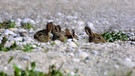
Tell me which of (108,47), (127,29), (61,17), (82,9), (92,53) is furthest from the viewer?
(82,9)

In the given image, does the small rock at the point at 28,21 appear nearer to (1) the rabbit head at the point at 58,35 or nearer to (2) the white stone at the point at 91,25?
(2) the white stone at the point at 91,25

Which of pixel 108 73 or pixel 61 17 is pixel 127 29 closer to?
pixel 61 17

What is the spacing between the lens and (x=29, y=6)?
10133mm

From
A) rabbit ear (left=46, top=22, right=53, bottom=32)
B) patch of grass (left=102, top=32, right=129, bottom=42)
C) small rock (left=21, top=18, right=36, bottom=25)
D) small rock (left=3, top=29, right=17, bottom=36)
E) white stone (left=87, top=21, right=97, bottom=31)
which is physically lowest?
white stone (left=87, top=21, right=97, bottom=31)

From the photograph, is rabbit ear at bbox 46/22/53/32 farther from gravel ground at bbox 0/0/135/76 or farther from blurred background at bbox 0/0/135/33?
blurred background at bbox 0/0/135/33

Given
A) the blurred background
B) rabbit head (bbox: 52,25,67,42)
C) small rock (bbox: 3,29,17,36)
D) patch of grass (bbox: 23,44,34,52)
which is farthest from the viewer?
the blurred background

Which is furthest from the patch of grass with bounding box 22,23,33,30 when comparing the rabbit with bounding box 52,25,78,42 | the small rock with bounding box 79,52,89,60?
the small rock with bounding box 79,52,89,60

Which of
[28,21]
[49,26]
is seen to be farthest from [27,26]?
[49,26]

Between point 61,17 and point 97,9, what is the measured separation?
101 centimetres

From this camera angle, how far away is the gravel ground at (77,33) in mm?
4438

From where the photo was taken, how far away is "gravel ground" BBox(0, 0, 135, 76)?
4438mm

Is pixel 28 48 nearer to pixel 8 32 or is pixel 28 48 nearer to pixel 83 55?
pixel 83 55

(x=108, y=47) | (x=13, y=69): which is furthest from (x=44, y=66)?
(x=108, y=47)

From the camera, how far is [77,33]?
309 inches
